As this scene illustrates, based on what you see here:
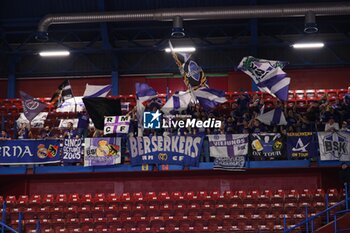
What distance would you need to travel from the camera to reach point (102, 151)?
2478cm

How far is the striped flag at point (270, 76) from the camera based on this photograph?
23.9m

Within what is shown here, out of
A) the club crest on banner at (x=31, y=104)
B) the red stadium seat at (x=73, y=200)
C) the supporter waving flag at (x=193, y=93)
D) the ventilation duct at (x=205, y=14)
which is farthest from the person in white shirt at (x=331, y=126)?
the club crest on banner at (x=31, y=104)

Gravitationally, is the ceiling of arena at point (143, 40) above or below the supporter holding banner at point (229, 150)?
above

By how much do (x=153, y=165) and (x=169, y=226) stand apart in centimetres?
344

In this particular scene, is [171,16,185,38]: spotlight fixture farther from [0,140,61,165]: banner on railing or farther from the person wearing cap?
[0,140,61,165]: banner on railing

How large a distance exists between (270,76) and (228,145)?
350 centimetres

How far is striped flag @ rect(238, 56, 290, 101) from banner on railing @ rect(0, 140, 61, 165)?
919 centimetres

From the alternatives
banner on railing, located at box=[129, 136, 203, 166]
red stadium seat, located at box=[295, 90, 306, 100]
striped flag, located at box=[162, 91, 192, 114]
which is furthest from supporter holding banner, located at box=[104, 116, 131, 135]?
red stadium seat, located at box=[295, 90, 306, 100]

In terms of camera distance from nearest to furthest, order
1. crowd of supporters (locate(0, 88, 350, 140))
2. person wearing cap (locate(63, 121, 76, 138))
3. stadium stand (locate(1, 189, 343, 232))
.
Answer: stadium stand (locate(1, 189, 343, 232)) → crowd of supporters (locate(0, 88, 350, 140)) → person wearing cap (locate(63, 121, 76, 138))

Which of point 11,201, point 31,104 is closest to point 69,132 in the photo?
point 31,104

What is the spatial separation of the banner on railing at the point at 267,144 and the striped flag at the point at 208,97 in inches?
87.2

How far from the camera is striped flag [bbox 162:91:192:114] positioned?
24.5m

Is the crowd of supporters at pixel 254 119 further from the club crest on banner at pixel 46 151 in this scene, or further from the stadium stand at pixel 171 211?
the stadium stand at pixel 171 211

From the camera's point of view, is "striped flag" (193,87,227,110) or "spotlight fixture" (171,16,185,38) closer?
"striped flag" (193,87,227,110)
